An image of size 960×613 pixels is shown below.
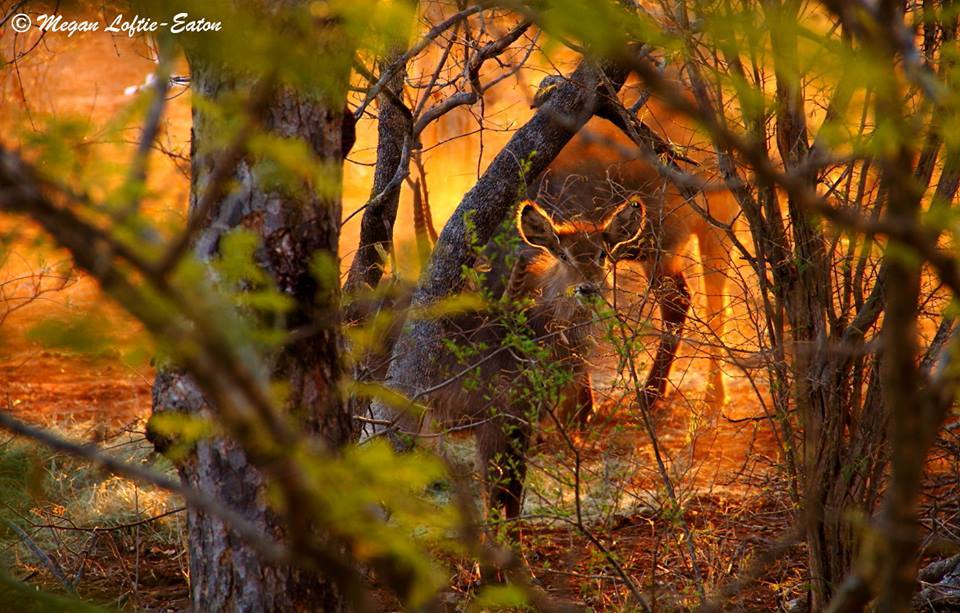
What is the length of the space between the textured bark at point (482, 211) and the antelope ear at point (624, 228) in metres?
0.54

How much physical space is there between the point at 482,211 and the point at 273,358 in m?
2.81

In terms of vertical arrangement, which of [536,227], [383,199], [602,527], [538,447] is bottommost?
[602,527]

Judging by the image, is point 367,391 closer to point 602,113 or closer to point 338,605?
point 338,605

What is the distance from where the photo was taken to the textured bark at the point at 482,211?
16.2 ft

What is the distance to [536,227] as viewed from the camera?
18.6 feet

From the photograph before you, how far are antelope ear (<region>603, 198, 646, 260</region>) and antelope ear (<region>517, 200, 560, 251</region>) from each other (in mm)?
311

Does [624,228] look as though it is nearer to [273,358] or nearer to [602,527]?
[602,527]

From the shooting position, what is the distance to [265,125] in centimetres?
242

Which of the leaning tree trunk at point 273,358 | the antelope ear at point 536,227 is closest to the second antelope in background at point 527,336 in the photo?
the antelope ear at point 536,227

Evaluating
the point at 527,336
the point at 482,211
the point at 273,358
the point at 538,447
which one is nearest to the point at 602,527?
the point at 527,336

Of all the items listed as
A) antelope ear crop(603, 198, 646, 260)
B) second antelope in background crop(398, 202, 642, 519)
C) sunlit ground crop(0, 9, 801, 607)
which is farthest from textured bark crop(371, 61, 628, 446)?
antelope ear crop(603, 198, 646, 260)

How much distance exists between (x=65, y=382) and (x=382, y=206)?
6.19 m

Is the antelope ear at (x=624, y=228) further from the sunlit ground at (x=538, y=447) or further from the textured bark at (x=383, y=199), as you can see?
the textured bark at (x=383, y=199)

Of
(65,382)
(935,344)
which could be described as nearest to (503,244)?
(935,344)
